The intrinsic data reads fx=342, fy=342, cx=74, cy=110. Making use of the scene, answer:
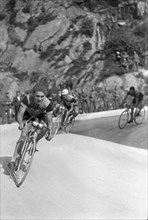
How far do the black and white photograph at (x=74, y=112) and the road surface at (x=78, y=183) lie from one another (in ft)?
0.07

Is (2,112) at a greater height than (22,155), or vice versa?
(22,155)

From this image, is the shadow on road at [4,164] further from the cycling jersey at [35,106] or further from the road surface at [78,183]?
the cycling jersey at [35,106]

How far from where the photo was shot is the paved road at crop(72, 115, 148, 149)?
487 inches

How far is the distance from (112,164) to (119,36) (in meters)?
19.3

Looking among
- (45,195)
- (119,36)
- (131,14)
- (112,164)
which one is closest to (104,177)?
(112,164)

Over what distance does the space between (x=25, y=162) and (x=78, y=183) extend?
1673 millimetres

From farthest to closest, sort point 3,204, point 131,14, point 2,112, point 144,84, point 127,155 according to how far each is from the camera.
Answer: point 131,14, point 144,84, point 2,112, point 127,155, point 3,204

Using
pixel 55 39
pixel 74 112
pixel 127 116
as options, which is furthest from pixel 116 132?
pixel 55 39

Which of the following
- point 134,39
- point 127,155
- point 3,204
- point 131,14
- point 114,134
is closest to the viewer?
point 3,204

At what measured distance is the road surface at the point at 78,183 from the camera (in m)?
6.17

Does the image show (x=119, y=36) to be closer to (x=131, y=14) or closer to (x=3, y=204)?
(x=131, y=14)

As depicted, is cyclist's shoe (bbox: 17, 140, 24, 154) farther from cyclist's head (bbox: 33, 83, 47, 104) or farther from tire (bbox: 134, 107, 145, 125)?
tire (bbox: 134, 107, 145, 125)

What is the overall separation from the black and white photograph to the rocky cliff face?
79 mm

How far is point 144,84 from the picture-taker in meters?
24.2
